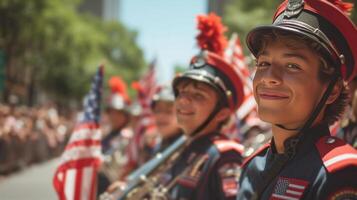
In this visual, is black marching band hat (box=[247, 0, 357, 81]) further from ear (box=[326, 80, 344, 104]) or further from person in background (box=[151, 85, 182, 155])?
person in background (box=[151, 85, 182, 155])

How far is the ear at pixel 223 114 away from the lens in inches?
164

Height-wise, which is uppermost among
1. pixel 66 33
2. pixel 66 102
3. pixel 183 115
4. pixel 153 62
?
pixel 183 115

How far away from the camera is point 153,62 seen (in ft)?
32.6

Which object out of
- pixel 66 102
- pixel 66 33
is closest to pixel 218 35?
pixel 66 33

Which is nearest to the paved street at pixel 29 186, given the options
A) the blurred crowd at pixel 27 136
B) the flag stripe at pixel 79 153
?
the blurred crowd at pixel 27 136

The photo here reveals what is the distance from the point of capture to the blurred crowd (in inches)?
672

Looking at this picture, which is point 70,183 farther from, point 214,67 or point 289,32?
point 289,32

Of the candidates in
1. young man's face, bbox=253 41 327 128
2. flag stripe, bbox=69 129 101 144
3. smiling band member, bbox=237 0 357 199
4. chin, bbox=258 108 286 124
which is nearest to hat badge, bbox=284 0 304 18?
smiling band member, bbox=237 0 357 199

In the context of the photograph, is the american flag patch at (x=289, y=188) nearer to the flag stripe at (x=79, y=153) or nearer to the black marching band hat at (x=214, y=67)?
the black marching band hat at (x=214, y=67)

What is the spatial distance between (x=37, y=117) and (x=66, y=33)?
19.9 ft

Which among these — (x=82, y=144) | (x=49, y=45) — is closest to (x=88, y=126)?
(x=82, y=144)

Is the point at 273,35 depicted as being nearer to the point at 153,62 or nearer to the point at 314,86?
the point at 314,86

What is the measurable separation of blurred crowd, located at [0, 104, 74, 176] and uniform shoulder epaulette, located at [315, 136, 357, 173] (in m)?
14.5

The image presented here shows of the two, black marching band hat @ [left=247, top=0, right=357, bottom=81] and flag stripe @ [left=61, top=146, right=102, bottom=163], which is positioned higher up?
black marching band hat @ [left=247, top=0, right=357, bottom=81]
